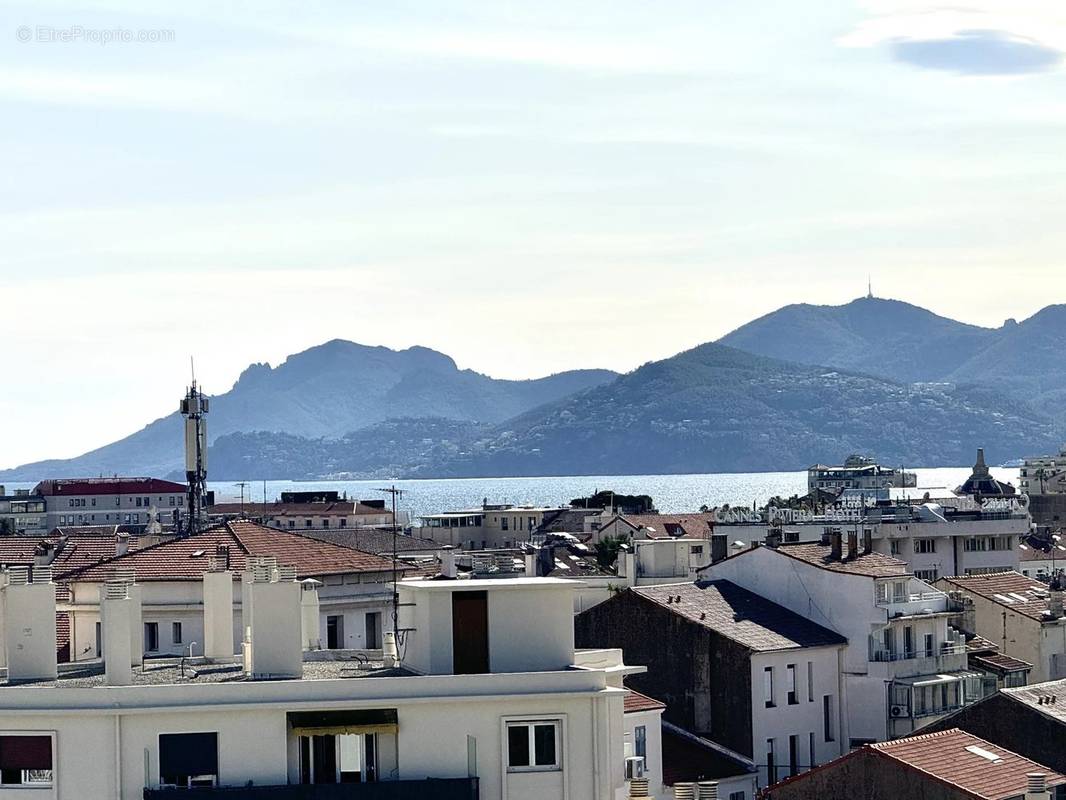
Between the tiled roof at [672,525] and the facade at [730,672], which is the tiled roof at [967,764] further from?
the tiled roof at [672,525]

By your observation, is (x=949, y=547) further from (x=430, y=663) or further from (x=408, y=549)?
(x=430, y=663)

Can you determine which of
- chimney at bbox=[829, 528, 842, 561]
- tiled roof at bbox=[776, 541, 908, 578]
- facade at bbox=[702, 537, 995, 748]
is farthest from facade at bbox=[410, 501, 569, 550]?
facade at bbox=[702, 537, 995, 748]

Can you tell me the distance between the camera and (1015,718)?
150ft

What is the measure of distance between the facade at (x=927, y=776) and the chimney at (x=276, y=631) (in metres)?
11.7

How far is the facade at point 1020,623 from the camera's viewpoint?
70625mm

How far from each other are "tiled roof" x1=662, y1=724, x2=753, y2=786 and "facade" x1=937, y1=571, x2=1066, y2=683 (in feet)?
55.1

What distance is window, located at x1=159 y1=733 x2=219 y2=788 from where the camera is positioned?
2839 centimetres

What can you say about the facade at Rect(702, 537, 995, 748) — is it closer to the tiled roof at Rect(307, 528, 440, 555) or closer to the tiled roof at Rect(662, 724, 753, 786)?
the tiled roof at Rect(662, 724, 753, 786)

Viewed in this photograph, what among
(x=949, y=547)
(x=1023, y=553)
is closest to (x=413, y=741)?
(x=949, y=547)

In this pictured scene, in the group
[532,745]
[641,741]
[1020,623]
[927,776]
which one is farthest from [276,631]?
[1020,623]

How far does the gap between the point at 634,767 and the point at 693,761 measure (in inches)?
421

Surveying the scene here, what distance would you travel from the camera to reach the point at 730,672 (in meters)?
55.3

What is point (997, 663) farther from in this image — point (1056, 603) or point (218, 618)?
point (218, 618)

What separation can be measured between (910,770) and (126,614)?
14.2 m
